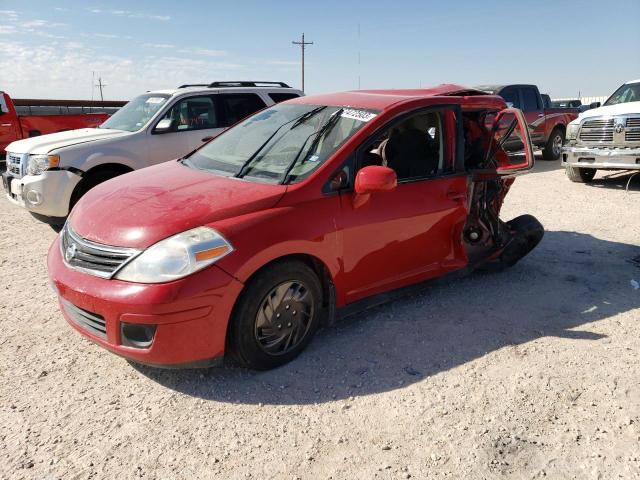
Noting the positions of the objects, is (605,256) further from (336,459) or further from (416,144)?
(336,459)

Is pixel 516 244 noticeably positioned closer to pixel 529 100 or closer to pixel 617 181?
pixel 617 181

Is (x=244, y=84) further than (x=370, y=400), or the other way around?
(x=244, y=84)

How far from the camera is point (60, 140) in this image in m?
6.46

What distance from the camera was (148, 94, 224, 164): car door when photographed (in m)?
6.93

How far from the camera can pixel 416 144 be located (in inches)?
162

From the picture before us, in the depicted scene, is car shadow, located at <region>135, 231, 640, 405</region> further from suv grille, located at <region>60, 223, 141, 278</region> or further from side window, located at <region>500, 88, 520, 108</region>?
side window, located at <region>500, 88, 520, 108</region>

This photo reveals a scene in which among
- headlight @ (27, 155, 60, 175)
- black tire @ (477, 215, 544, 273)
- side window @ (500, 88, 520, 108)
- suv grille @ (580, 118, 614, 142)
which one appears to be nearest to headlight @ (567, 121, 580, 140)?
suv grille @ (580, 118, 614, 142)

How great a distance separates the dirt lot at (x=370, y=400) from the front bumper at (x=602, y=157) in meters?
5.40

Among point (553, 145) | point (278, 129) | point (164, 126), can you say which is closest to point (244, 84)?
point (164, 126)

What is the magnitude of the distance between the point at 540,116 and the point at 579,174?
12.9ft

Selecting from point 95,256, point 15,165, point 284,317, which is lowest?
point 284,317

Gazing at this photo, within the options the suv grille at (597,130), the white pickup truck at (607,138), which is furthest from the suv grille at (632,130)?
the suv grille at (597,130)

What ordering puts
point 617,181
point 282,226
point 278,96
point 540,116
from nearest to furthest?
point 282,226 → point 278,96 → point 617,181 → point 540,116

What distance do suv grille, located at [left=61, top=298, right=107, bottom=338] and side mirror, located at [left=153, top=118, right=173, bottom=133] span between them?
4.29 meters
